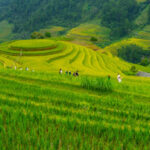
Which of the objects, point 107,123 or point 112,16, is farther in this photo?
point 112,16

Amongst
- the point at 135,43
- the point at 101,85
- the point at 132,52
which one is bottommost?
the point at 132,52

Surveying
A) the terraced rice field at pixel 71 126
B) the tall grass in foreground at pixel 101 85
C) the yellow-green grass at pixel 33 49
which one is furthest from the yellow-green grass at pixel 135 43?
the terraced rice field at pixel 71 126

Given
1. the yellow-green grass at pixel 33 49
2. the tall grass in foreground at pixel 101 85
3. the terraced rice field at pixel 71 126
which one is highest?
the terraced rice field at pixel 71 126

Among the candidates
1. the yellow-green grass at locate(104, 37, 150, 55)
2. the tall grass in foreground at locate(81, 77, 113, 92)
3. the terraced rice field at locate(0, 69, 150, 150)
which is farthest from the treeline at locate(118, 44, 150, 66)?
the terraced rice field at locate(0, 69, 150, 150)

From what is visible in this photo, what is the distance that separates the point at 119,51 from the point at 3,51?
72654 millimetres

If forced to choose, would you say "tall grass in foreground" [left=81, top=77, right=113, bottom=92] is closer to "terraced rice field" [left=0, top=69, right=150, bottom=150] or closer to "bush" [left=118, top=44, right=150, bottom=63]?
"terraced rice field" [left=0, top=69, right=150, bottom=150]

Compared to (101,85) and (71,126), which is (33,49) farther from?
(71,126)

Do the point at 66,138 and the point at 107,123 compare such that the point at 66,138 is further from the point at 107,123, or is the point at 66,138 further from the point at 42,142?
the point at 107,123

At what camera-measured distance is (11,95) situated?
8305 millimetres

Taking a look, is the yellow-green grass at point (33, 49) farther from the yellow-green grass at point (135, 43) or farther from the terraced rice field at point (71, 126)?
the yellow-green grass at point (135, 43)

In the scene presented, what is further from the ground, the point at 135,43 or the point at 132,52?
the point at 135,43

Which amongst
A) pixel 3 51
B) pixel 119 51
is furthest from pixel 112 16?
pixel 3 51

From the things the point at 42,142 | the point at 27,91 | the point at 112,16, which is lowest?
the point at 27,91

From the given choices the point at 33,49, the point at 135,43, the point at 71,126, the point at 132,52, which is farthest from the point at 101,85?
the point at 135,43
